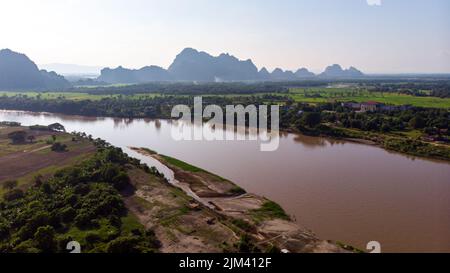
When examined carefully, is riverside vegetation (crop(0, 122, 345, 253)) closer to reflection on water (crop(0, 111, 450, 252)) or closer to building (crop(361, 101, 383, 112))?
reflection on water (crop(0, 111, 450, 252))

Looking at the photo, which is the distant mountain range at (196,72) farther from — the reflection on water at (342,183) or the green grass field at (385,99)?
the reflection on water at (342,183)

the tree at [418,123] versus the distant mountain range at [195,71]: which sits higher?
the distant mountain range at [195,71]

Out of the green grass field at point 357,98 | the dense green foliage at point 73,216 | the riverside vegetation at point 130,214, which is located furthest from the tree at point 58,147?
the green grass field at point 357,98

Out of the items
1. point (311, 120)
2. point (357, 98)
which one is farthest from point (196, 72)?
point (311, 120)

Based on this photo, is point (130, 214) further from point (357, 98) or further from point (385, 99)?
point (357, 98)

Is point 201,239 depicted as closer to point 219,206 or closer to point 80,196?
point 219,206

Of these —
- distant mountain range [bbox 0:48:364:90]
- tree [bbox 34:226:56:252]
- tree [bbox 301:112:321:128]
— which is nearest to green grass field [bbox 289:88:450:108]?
tree [bbox 301:112:321:128]
